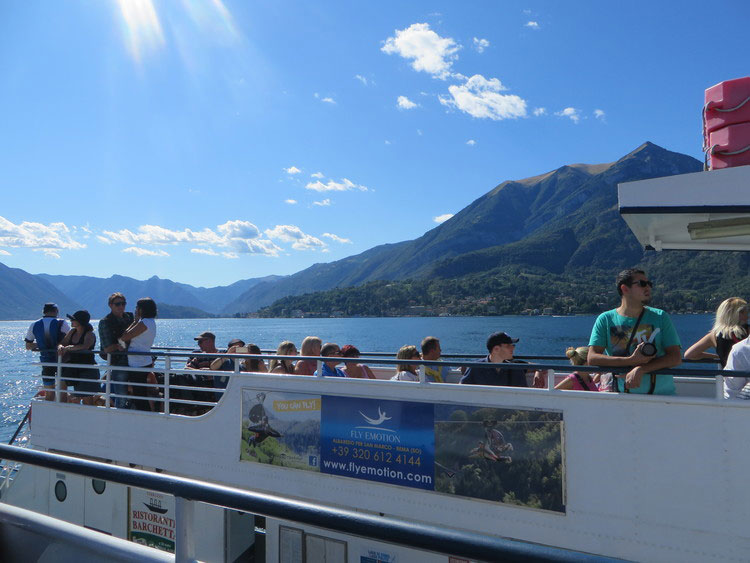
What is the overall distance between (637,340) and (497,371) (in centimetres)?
133

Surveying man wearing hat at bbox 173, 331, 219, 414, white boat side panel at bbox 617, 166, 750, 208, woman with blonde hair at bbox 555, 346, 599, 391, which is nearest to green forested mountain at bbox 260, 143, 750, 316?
man wearing hat at bbox 173, 331, 219, 414

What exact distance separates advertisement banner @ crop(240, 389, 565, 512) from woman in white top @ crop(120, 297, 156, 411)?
1.79m

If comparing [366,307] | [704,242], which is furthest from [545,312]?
[704,242]

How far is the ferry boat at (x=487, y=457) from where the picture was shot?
3.94m

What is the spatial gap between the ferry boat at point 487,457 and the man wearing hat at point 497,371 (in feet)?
0.68

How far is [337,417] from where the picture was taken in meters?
5.46

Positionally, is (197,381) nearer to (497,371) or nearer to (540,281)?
(497,371)

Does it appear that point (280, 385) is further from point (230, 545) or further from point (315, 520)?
point (315, 520)

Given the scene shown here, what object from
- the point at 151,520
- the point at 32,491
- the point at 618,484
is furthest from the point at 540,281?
the point at 618,484

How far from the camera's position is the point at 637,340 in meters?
3.96

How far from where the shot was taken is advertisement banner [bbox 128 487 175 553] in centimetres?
661

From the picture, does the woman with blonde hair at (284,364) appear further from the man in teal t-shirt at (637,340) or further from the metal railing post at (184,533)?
the metal railing post at (184,533)

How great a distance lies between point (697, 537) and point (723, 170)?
9.10 ft

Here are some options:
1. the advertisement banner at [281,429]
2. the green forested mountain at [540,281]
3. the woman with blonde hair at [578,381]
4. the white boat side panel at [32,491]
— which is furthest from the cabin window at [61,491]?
the green forested mountain at [540,281]
